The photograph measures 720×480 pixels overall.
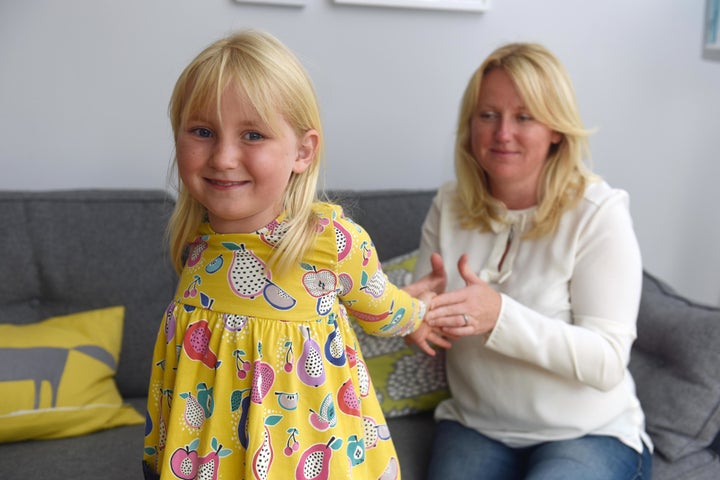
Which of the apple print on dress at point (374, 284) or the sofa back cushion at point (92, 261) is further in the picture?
the sofa back cushion at point (92, 261)

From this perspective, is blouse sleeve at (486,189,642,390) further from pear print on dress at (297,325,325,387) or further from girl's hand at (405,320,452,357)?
pear print on dress at (297,325,325,387)

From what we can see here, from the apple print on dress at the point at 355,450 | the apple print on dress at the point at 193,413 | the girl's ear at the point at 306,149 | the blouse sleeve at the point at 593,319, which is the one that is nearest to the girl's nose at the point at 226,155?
the girl's ear at the point at 306,149

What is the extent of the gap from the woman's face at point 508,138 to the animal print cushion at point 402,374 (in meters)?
0.44

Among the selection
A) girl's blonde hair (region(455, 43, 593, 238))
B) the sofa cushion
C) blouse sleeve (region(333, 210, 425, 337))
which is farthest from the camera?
the sofa cushion

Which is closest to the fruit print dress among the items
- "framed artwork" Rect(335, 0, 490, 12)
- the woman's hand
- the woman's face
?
the woman's hand

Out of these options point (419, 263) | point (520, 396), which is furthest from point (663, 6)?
point (520, 396)

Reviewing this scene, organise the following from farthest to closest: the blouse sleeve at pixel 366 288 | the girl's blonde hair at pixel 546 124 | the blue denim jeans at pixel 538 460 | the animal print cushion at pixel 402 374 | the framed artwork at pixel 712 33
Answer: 1. the framed artwork at pixel 712 33
2. the animal print cushion at pixel 402 374
3. the girl's blonde hair at pixel 546 124
4. the blue denim jeans at pixel 538 460
5. the blouse sleeve at pixel 366 288

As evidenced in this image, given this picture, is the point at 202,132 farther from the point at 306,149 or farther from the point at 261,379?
the point at 261,379

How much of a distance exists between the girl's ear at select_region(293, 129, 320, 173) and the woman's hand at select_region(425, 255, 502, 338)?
1.67 ft

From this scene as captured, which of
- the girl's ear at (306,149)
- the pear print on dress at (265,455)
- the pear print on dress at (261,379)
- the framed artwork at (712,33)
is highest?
the framed artwork at (712,33)

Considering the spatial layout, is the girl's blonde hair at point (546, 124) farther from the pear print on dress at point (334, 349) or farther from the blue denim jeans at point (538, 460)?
the pear print on dress at point (334, 349)

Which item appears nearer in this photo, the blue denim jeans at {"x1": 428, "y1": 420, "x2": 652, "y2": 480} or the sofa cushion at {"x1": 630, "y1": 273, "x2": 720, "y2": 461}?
the blue denim jeans at {"x1": 428, "y1": 420, "x2": 652, "y2": 480}

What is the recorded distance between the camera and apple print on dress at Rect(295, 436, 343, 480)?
4.25ft

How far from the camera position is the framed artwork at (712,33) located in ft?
7.55
